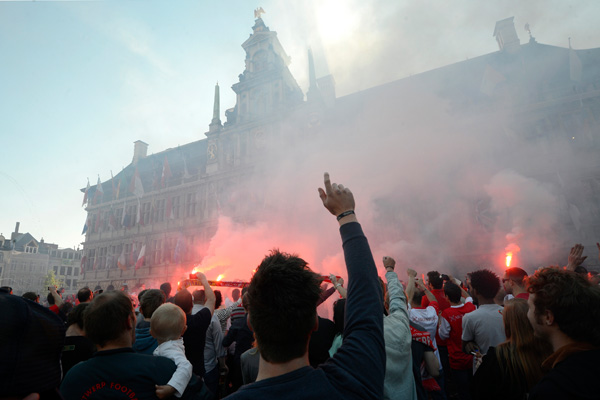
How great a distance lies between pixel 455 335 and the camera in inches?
147

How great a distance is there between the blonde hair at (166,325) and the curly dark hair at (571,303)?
2.38 metres

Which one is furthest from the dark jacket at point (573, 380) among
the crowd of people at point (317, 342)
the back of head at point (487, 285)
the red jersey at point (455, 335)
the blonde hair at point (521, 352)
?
the red jersey at point (455, 335)

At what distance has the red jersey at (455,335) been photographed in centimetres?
363

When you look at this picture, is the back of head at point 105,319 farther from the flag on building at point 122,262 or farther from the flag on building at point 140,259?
the flag on building at point 122,262

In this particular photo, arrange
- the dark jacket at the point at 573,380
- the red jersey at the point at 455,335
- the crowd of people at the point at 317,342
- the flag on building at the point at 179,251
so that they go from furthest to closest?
1. the flag on building at the point at 179,251
2. the red jersey at the point at 455,335
3. the dark jacket at the point at 573,380
4. the crowd of people at the point at 317,342

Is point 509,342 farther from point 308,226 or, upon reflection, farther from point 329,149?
point 329,149

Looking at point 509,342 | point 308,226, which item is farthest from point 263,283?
point 308,226

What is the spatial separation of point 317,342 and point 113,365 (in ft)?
4.93

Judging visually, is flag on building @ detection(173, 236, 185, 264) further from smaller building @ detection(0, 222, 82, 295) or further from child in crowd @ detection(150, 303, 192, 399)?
smaller building @ detection(0, 222, 82, 295)

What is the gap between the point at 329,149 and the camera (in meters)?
19.1

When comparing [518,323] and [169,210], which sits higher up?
[169,210]

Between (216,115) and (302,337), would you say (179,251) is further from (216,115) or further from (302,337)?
(302,337)

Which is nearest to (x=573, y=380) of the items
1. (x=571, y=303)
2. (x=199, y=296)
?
(x=571, y=303)

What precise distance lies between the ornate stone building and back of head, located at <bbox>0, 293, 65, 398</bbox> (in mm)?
17290
